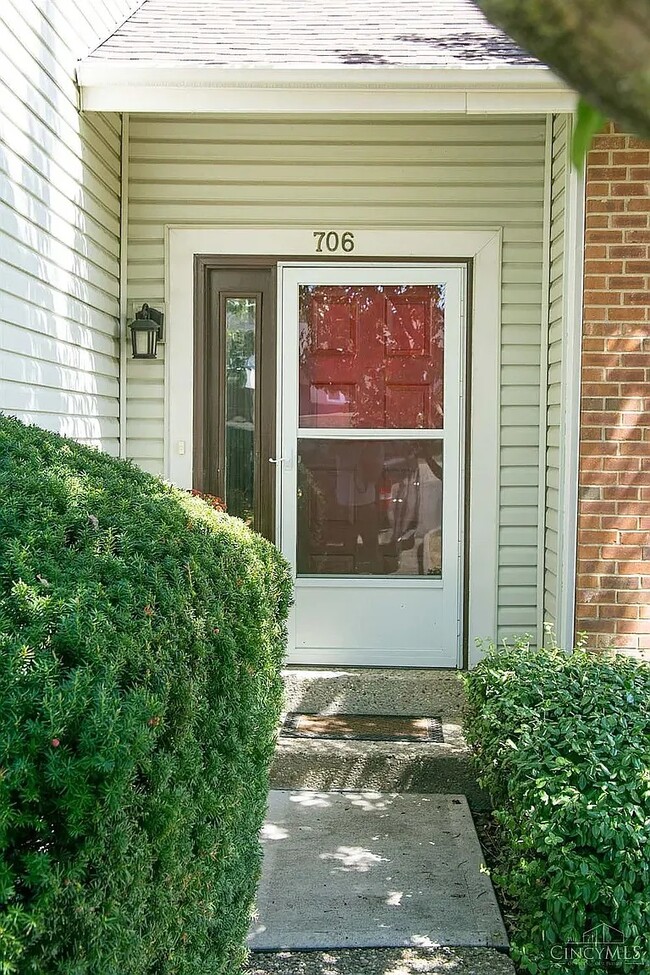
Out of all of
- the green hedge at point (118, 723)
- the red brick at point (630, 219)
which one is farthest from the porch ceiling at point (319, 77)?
the green hedge at point (118, 723)

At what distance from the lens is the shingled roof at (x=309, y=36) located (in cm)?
509

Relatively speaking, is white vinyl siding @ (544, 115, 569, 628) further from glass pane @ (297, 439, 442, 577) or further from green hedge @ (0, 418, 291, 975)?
green hedge @ (0, 418, 291, 975)

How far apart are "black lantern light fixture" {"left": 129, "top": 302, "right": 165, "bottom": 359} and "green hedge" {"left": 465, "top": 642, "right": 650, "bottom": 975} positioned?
11.4 ft

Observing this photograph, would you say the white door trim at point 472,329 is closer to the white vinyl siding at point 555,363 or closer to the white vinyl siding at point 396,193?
the white vinyl siding at point 396,193

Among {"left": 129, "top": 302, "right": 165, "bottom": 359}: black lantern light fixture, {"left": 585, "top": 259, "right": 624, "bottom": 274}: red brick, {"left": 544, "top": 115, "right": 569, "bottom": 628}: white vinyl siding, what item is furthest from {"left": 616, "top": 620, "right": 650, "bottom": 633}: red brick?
{"left": 129, "top": 302, "right": 165, "bottom": 359}: black lantern light fixture

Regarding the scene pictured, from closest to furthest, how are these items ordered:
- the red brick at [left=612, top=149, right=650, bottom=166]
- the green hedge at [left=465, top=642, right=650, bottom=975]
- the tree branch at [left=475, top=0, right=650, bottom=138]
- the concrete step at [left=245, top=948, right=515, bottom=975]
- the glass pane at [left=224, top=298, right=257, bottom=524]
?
the tree branch at [left=475, top=0, right=650, bottom=138] → the green hedge at [left=465, top=642, right=650, bottom=975] → the concrete step at [left=245, top=948, right=515, bottom=975] → the red brick at [left=612, top=149, right=650, bottom=166] → the glass pane at [left=224, top=298, right=257, bottom=524]

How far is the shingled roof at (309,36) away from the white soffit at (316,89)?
0.15 ft

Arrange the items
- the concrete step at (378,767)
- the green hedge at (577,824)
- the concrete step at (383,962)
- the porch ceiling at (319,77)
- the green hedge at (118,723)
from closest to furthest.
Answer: the green hedge at (118,723), the green hedge at (577,824), the concrete step at (383,962), the concrete step at (378,767), the porch ceiling at (319,77)

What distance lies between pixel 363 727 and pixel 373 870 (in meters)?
1.57

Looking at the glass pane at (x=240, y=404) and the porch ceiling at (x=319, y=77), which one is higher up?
the porch ceiling at (x=319, y=77)

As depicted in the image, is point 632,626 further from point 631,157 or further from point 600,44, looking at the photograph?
point 600,44

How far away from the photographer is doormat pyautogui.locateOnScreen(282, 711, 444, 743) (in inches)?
197

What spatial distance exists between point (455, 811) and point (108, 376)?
3.21 metres

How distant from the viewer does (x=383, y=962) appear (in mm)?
3004
